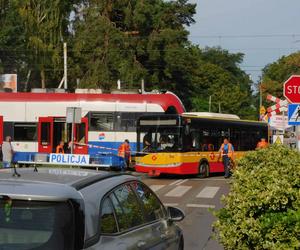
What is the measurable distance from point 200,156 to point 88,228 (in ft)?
74.3

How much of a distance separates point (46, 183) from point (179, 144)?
836 inches

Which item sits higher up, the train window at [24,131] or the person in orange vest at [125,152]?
the train window at [24,131]

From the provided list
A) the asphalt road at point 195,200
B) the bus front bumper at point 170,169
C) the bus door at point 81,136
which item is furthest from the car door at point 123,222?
the bus door at point 81,136

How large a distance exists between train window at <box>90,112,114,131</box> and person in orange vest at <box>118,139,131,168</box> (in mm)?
2169

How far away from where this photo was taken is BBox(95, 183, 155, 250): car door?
4.38 meters

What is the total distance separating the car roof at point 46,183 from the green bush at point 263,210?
220cm

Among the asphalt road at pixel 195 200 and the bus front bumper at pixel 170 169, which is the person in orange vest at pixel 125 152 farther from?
the bus front bumper at pixel 170 169

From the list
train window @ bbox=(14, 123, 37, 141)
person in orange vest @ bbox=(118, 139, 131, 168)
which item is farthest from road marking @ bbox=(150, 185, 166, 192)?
train window @ bbox=(14, 123, 37, 141)

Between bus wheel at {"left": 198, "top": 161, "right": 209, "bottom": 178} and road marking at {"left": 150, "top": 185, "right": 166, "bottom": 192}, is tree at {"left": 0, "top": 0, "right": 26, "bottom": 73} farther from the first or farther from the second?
road marking at {"left": 150, "top": 185, "right": 166, "bottom": 192}

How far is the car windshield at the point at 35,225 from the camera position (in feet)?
12.7

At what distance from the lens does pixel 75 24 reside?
5397 cm

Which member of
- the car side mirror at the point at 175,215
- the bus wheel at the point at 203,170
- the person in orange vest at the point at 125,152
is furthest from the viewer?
the person in orange vest at the point at 125,152

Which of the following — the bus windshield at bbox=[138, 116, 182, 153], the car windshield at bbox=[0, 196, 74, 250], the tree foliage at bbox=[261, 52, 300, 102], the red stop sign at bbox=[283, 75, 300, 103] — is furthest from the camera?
the tree foliage at bbox=[261, 52, 300, 102]

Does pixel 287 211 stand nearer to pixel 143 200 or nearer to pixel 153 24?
pixel 143 200
